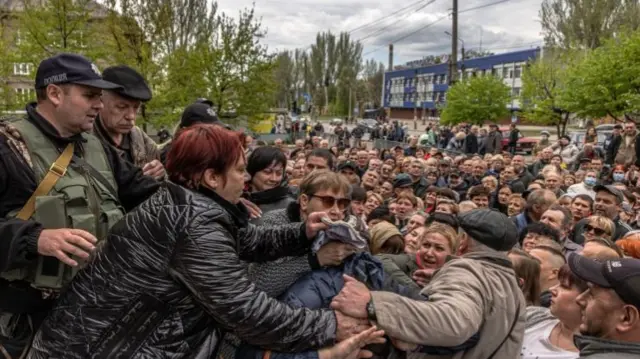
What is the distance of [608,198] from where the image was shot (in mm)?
6492

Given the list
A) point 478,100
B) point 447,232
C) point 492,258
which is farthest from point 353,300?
point 478,100

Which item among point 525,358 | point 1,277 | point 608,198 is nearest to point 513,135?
point 608,198

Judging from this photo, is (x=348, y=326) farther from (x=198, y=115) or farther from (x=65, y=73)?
(x=198, y=115)

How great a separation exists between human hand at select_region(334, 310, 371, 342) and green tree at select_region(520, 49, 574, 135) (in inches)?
1021

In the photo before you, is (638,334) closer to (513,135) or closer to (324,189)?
(324,189)

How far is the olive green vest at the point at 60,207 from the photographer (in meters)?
2.07

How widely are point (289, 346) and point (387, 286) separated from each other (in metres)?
0.56

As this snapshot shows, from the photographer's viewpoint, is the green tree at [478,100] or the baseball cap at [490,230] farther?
the green tree at [478,100]

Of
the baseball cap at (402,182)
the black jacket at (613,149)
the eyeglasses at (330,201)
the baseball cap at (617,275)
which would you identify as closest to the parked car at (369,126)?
the black jacket at (613,149)

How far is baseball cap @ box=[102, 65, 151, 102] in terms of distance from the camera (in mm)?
3098

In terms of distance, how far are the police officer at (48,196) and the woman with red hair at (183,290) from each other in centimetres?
18

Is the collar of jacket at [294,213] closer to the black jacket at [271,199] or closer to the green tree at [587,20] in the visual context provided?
the black jacket at [271,199]

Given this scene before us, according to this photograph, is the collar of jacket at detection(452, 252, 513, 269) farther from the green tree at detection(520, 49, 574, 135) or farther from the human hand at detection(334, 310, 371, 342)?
the green tree at detection(520, 49, 574, 135)

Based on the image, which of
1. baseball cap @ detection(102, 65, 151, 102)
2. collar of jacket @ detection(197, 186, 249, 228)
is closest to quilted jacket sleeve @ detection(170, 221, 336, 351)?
collar of jacket @ detection(197, 186, 249, 228)
